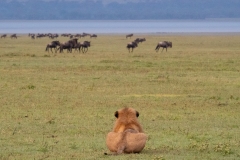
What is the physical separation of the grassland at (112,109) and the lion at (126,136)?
0.14 m

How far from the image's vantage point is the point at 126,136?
364 inches

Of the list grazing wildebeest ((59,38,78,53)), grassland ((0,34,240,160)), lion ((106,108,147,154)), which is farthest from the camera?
grazing wildebeest ((59,38,78,53))

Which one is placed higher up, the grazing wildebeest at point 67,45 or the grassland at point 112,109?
the grassland at point 112,109

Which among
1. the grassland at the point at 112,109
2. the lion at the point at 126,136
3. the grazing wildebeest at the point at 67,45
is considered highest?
the lion at the point at 126,136

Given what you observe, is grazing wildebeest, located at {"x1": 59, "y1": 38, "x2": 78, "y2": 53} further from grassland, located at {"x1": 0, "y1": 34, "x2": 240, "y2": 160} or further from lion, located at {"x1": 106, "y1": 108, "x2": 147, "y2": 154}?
lion, located at {"x1": 106, "y1": 108, "x2": 147, "y2": 154}

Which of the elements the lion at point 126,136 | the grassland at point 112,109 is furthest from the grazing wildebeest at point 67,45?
the lion at point 126,136

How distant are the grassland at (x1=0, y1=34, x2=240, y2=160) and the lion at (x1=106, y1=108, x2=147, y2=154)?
138 mm

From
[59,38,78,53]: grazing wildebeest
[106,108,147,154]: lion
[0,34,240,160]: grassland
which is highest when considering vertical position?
[106,108,147,154]: lion

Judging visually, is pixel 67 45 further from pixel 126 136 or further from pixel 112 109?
pixel 126 136

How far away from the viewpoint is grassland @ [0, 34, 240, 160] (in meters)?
10.3

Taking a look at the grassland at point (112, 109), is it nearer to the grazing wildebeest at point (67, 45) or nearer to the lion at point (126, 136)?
the lion at point (126, 136)

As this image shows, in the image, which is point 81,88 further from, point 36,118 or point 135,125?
point 135,125

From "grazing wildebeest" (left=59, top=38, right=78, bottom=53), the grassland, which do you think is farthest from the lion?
"grazing wildebeest" (left=59, top=38, right=78, bottom=53)

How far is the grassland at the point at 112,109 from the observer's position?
10312mm
